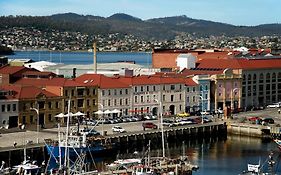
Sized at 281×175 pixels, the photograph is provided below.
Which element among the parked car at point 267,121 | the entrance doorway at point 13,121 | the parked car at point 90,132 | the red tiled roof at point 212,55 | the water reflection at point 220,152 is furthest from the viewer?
the red tiled roof at point 212,55

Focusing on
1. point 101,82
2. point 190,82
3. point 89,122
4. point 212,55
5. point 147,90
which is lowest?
point 89,122

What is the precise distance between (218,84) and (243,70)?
202 inches

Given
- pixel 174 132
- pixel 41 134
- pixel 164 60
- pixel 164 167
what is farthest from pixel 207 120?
pixel 164 60

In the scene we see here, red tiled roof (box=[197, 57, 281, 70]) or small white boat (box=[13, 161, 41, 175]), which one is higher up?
red tiled roof (box=[197, 57, 281, 70])

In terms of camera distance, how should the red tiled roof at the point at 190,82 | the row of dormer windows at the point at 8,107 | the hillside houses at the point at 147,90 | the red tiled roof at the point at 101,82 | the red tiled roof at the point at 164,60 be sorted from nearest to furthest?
the row of dormer windows at the point at 8,107
the hillside houses at the point at 147,90
the red tiled roof at the point at 101,82
the red tiled roof at the point at 190,82
the red tiled roof at the point at 164,60

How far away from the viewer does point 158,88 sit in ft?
250

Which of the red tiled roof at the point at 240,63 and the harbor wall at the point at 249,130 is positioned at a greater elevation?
the red tiled roof at the point at 240,63

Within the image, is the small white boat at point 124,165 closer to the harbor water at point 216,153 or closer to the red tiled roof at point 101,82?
the harbor water at point 216,153

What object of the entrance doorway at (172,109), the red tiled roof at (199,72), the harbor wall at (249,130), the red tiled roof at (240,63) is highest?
the red tiled roof at (240,63)

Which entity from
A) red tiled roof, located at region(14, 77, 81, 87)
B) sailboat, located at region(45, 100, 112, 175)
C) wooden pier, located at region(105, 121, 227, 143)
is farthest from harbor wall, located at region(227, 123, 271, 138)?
sailboat, located at region(45, 100, 112, 175)

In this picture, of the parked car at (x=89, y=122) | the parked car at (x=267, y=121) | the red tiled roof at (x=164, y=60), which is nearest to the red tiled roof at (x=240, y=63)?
the red tiled roof at (x=164, y=60)

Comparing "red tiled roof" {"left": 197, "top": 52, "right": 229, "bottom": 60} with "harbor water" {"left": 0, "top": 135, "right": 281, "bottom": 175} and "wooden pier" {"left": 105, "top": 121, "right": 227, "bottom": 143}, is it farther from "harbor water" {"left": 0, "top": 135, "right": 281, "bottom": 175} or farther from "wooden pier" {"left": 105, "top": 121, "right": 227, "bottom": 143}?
"harbor water" {"left": 0, "top": 135, "right": 281, "bottom": 175}

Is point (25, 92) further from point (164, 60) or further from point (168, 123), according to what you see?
point (164, 60)

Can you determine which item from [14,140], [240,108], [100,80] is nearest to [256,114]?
[240,108]
